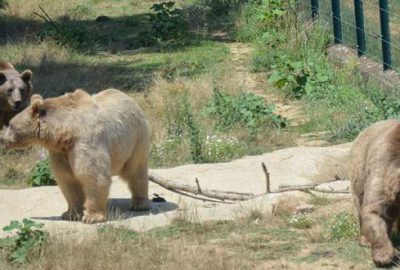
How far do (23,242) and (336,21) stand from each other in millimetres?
10668

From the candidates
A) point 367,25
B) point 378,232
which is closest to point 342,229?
point 378,232

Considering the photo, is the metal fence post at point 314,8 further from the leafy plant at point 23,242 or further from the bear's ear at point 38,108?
the leafy plant at point 23,242

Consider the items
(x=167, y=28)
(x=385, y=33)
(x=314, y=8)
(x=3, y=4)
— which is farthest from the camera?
(x=3, y=4)

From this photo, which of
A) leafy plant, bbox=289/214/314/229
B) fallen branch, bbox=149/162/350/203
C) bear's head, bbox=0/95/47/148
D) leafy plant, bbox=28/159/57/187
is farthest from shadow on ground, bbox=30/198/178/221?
leafy plant, bbox=289/214/314/229

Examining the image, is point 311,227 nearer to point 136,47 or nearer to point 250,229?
point 250,229

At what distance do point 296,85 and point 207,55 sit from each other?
146 inches

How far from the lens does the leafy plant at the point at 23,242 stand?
852 centimetres

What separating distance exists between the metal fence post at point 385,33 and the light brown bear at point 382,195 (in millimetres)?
6968

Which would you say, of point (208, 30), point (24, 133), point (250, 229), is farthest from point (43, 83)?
point (250, 229)

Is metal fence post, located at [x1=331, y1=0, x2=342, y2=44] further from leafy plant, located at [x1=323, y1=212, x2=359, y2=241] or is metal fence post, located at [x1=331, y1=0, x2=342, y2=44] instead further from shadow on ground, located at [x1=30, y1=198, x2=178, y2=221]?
leafy plant, located at [x1=323, y1=212, x2=359, y2=241]

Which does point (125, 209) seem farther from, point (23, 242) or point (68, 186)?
point (23, 242)

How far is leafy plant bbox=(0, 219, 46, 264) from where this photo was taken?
8.52 meters

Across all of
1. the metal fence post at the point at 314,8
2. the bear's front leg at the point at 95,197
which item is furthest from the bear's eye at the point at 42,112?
the metal fence post at the point at 314,8

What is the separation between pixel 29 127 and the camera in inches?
402
